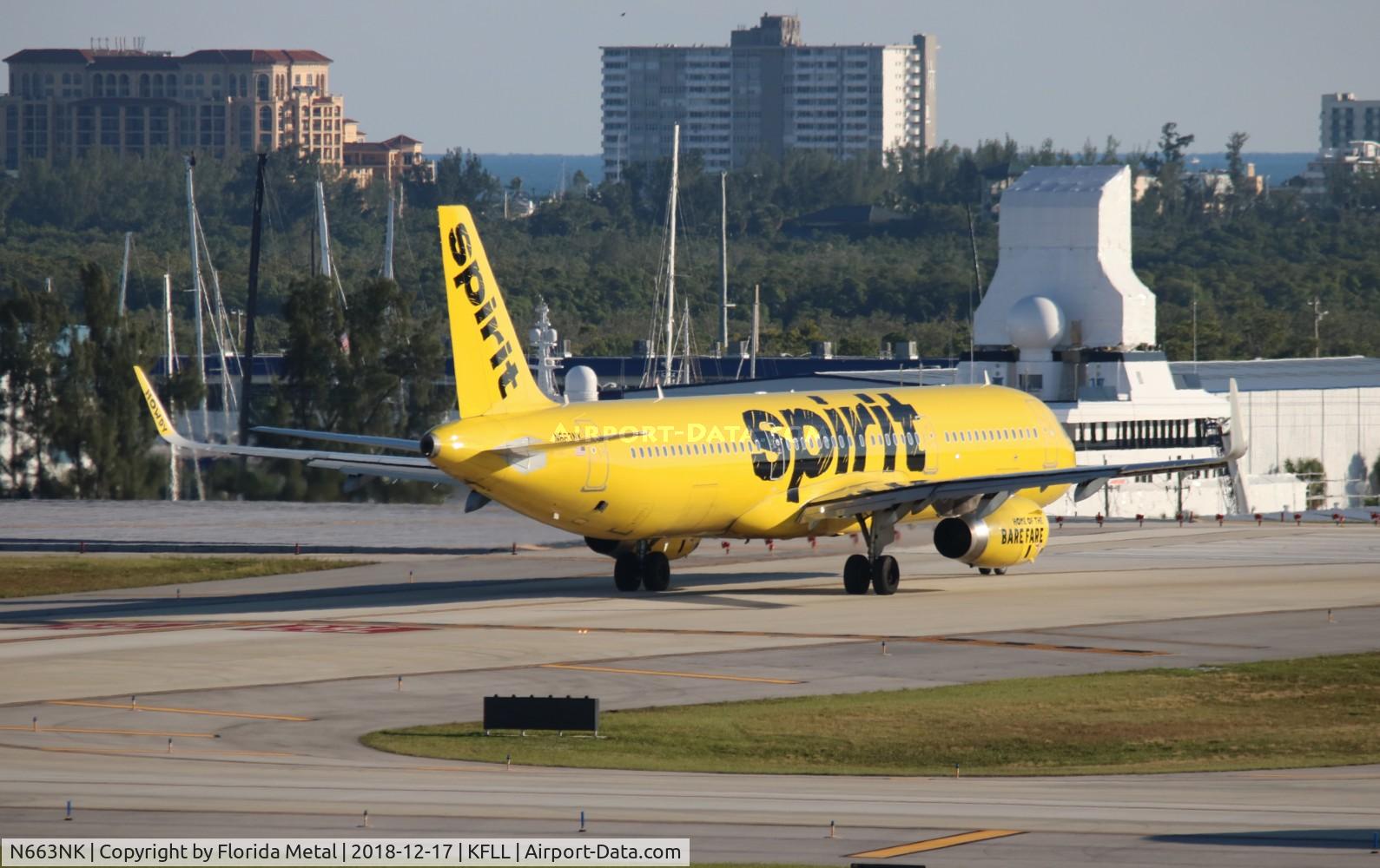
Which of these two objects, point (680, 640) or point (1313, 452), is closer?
point (680, 640)

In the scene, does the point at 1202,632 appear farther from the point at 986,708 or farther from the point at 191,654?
the point at 191,654

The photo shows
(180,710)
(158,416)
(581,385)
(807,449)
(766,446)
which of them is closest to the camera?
(180,710)

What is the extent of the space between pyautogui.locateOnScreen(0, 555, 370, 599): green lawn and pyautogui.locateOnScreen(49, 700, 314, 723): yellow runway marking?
18240 millimetres

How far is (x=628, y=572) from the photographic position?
161ft

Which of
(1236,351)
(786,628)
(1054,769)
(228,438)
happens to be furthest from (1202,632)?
(1236,351)

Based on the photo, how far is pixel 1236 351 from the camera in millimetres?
150750

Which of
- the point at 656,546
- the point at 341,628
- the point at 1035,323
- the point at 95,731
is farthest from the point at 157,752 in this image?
the point at 1035,323

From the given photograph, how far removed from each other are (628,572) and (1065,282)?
52150 mm

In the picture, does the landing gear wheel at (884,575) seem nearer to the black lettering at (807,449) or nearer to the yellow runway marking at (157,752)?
the black lettering at (807,449)

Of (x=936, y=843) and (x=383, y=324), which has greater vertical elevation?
(x=383, y=324)

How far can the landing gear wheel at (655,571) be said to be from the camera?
4891cm

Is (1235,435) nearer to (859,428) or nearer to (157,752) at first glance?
(859,428)

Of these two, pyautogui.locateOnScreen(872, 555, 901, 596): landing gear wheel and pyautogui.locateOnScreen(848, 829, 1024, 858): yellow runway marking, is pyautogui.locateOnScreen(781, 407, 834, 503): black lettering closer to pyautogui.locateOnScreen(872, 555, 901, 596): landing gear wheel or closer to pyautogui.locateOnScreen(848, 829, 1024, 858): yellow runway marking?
pyautogui.locateOnScreen(872, 555, 901, 596): landing gear wheel

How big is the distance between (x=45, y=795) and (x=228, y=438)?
2619 inches
